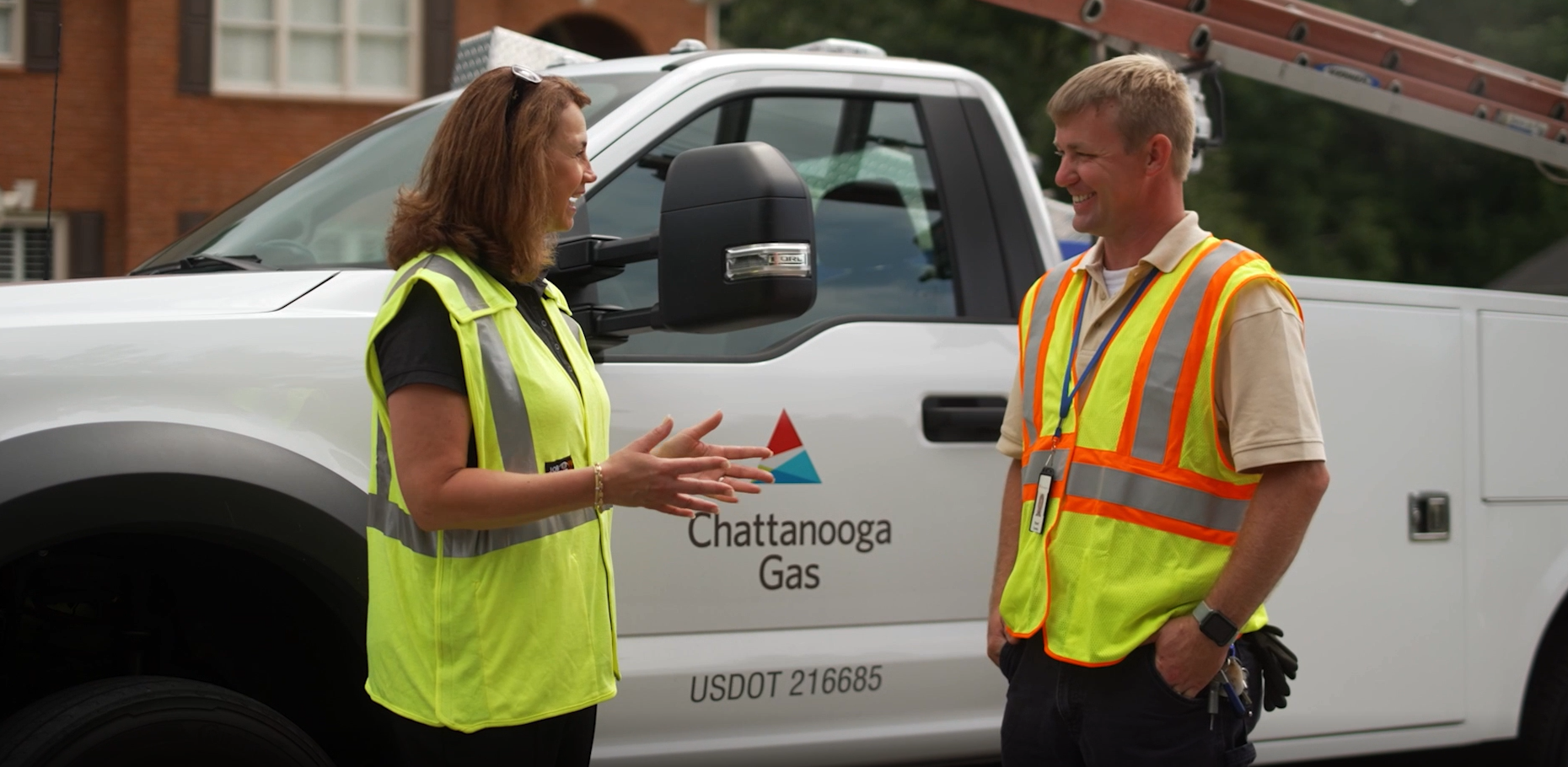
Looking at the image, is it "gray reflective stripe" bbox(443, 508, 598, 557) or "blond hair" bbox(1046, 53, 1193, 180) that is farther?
"blond hair" bbox(1046, 53, 1193, 180)

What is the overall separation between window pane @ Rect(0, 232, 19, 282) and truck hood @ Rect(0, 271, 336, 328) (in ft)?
37.6

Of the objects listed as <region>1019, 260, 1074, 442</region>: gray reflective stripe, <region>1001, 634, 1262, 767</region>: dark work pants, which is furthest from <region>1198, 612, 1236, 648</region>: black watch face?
<region>1019, 260, 1074, 442</region>: gray reflective stripe

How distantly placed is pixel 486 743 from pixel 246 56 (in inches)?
582

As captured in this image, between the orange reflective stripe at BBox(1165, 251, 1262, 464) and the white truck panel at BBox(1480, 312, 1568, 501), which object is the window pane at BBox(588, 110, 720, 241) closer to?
the orange reflective stripe at BBox(1165, 251, 1262, 464)

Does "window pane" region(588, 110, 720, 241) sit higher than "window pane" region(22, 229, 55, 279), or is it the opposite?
"window pane" region(22, 229, 55, 279)

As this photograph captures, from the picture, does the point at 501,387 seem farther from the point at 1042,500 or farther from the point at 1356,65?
the point at 1356,65

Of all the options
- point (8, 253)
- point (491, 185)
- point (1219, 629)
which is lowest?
point (1219, 629)

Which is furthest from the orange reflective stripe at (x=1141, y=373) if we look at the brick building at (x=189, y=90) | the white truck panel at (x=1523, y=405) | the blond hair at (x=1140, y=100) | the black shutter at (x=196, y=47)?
the black shutter at (x=196, y=47)

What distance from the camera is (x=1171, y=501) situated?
239cm

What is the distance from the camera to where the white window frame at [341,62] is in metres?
15.4

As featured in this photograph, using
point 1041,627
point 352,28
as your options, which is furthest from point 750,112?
point 352,28

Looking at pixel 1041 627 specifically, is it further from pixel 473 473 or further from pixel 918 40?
pixel 918 40

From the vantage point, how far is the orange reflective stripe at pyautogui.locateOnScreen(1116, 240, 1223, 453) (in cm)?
242

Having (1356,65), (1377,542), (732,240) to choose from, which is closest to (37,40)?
(1356,65)
